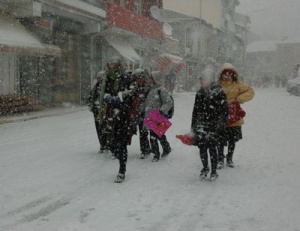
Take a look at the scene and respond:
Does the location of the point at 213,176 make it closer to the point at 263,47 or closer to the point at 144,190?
the point at 144,190

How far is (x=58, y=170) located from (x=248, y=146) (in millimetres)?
4238

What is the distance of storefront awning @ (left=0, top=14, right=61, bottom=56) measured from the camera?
12627 mm

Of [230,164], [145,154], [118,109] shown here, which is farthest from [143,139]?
[118,109]

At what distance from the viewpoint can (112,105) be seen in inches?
243

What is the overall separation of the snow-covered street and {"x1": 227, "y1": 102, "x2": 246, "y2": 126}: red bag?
83 centimetres

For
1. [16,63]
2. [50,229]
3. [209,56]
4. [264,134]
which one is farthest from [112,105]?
[209,56]

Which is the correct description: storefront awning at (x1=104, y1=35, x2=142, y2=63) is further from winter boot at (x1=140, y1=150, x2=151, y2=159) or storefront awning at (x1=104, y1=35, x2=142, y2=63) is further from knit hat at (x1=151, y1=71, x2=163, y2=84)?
knit hat at (x1=151, y1=71, x2=163, y2=84)

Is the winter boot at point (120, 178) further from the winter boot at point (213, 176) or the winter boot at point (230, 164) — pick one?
the winter boot at point (230, 164)

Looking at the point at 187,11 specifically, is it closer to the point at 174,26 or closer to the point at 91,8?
the point at 174,26

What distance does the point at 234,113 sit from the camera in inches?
258

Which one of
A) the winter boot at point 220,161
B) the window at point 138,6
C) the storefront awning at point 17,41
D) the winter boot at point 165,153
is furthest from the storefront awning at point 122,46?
the winter boot at point 220,161

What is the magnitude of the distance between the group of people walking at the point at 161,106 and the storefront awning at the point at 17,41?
6.75 meters

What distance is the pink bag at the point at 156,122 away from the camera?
696 cm

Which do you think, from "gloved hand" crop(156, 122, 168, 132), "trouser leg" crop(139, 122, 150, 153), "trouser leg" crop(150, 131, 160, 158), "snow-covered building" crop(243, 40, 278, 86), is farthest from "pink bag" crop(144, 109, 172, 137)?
"snow-covered building" crop(243, 40, 278, 86)
